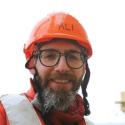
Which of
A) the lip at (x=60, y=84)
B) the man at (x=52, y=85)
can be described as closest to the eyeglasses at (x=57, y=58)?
the man at (x=52, y=85)

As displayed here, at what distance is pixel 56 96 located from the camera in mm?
3912

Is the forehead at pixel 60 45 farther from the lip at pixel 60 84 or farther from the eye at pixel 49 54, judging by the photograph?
the lip at pixel 60 84

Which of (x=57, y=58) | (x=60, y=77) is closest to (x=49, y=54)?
(x=57, y=58)

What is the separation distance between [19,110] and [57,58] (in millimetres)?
442

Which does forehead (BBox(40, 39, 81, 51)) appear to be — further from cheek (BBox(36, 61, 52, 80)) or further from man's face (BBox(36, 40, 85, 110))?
cheek (BBox(36, 61, 52, 80))

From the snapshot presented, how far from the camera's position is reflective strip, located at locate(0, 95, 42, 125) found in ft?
12.6

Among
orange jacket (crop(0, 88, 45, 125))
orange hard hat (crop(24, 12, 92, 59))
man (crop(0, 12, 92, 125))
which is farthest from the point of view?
orange hard hat (crop(24, 12, 92, 59))

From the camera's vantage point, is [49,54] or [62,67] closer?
[62,67]

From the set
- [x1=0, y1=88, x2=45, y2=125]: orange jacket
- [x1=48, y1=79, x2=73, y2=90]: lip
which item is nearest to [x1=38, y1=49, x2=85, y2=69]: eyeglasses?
[x1=48, y1=79, x2=73, y2=90]: lip

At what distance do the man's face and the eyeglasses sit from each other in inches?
0.8

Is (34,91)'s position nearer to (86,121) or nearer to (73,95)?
(73,95)

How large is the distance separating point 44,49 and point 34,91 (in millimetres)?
303

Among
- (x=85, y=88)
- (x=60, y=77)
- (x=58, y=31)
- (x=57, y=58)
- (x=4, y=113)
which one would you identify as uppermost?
(x=58, y=31)

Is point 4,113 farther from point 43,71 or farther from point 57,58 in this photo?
point 57,58
